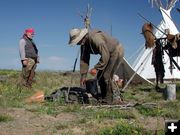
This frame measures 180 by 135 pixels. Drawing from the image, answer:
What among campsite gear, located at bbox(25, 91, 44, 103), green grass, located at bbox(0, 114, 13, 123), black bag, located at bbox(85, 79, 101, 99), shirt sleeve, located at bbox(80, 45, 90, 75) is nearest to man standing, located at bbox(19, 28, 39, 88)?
campsite gear, located at bbox(25, 91, 44, 103)

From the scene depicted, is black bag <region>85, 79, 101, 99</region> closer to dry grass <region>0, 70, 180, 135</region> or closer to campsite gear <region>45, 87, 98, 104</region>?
campsite gear <region>45, 87, 98, 104</region>

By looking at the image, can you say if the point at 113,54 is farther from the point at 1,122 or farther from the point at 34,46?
the point at 34,46

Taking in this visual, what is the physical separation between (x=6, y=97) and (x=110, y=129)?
15.1 ft

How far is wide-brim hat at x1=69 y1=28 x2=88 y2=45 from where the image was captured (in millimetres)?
8461

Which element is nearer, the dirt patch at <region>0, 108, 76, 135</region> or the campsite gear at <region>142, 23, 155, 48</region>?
the dirt patch at <region>0, 108, 76, 135</region>

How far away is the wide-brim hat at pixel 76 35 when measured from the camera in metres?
8.46

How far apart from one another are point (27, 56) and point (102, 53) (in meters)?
4.08

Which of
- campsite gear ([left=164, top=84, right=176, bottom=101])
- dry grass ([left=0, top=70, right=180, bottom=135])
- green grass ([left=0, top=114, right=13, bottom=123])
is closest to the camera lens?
dry grass ([left=0, top=70, right=180, bottom=135])

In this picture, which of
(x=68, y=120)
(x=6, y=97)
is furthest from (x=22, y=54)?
(x=68, y=120)

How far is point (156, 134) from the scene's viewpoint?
534 centimetres

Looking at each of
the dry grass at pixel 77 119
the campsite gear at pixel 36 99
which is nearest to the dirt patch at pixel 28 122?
the dry grass at pixel 77 119

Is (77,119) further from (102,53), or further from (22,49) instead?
(22,49)

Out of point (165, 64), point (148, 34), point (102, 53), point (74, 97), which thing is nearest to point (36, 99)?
point (74, 97)

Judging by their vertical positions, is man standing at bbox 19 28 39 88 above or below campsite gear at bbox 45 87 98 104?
above
